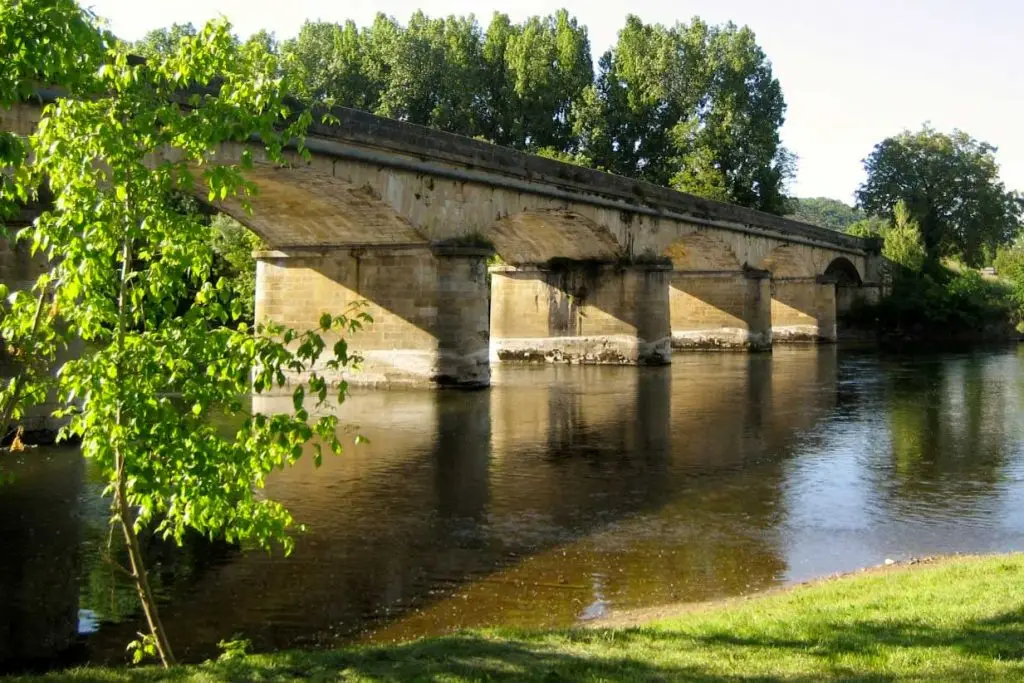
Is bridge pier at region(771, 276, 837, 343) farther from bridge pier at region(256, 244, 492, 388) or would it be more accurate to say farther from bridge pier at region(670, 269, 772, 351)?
bridge pier at region(256, 244, 492, 388)

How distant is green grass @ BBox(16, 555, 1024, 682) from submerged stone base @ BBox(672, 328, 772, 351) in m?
36.6

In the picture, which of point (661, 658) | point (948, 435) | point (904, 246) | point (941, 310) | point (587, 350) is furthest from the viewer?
point (904, 246)

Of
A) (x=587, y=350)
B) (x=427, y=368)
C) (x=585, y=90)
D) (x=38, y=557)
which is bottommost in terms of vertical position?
(x=38, y=557)

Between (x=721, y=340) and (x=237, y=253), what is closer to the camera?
(x=237, y=253)

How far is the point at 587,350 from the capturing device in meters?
34.6

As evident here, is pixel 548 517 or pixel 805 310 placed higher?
pixel 805 310

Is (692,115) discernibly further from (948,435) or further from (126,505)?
(126,505)

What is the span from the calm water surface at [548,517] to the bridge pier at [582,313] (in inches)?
449

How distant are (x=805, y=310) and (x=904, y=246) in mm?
12216

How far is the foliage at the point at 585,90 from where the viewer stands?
61.2m

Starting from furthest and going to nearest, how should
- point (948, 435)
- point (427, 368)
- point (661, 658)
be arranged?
point (427, 368) → point (948, 435) → point (661, 658)

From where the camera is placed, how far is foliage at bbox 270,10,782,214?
201 feet

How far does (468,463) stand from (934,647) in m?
10.1

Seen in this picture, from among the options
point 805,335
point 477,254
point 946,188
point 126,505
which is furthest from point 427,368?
point 946,188
